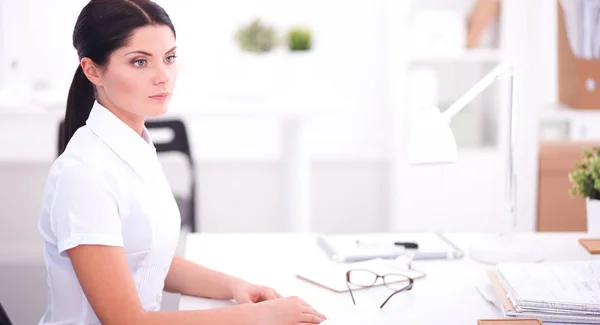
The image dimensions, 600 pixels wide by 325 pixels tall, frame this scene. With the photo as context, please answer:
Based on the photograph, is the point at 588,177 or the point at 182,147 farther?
the point at 182,147

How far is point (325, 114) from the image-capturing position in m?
3.11

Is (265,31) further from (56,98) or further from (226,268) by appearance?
(226,268)

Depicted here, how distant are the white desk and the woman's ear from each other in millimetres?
434

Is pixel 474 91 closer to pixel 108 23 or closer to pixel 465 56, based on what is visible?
pixel 108 23

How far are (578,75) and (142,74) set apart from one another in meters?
2.01

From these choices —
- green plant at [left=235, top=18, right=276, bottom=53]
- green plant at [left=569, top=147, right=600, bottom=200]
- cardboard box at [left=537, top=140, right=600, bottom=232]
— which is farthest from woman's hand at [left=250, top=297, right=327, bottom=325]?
green plant at [left=235, top=18, right=276, bottom=53]

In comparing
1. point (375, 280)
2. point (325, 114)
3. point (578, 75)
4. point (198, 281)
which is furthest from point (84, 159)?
point (578, 75)

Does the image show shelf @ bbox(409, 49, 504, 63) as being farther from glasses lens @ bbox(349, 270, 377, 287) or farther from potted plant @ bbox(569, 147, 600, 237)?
glasses lens @ bbox(349, 270, 377, 287)

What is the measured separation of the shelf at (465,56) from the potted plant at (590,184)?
172cm

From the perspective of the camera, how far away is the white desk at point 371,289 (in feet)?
4.40

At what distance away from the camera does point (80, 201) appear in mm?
1235

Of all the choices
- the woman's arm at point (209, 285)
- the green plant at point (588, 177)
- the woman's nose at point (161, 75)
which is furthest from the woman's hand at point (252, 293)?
the green plant at point (588, 177)

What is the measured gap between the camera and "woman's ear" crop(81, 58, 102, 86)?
1362 millimetres

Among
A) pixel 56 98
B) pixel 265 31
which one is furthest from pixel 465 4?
pixel 56 98
